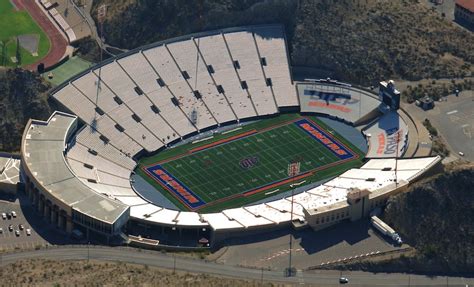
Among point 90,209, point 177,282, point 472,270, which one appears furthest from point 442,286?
point 90,209

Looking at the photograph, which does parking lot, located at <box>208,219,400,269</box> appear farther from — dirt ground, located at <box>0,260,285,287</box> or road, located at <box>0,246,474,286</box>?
dirt ground, located at <box>0,260,285,287</box>

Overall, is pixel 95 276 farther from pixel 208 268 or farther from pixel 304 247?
pixel 304 247

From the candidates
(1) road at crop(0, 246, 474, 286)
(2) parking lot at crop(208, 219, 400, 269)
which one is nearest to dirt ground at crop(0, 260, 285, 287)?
(1) road at crop(0, 246, 474, 286)

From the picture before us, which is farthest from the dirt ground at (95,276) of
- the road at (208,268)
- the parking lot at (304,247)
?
the parking lot at (304,247)

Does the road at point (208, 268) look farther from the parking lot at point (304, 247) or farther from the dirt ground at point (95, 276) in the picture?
the parking lot at point (304, 247)

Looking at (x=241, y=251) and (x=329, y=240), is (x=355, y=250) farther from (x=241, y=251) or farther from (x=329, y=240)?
(x=241, y=251)

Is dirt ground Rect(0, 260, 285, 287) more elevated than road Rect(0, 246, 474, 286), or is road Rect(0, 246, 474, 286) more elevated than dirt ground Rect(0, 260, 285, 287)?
road Rect(0, 246, 474, 286)
